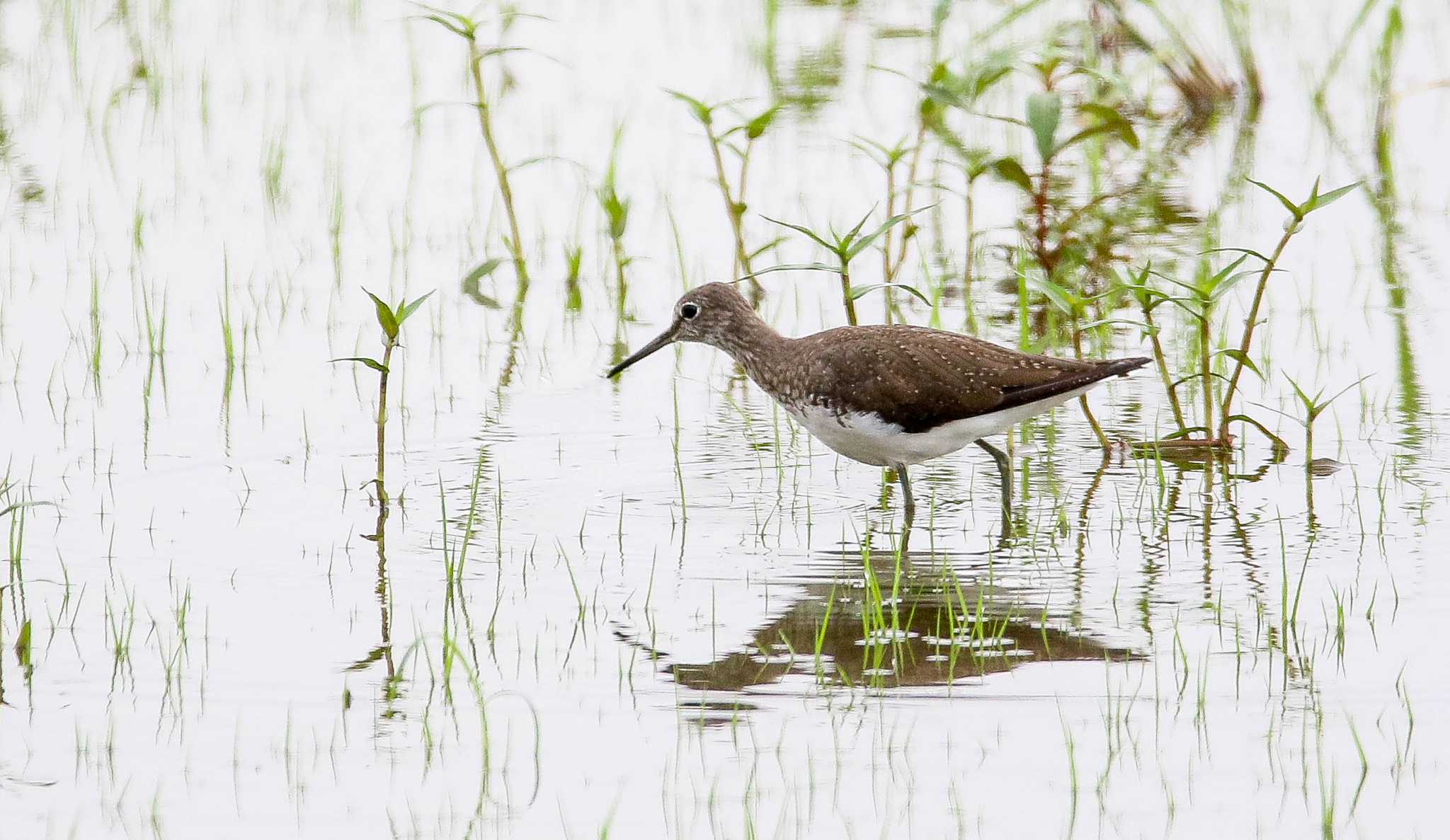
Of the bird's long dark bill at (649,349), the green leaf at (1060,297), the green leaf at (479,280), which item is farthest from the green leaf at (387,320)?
the green leaf at (1060,297)

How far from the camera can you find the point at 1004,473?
7.61 m

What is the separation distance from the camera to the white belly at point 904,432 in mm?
7457

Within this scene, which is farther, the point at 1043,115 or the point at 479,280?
the point at 479,280

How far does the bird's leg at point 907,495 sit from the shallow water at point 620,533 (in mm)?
57

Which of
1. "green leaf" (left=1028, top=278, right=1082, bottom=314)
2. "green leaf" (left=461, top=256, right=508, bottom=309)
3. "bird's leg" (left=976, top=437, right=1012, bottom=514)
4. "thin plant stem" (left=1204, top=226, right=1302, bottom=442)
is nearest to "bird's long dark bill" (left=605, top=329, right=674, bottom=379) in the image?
"green leaf" (left=461, top=256, right=508, bottom=309)

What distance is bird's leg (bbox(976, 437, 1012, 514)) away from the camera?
747 centimetres

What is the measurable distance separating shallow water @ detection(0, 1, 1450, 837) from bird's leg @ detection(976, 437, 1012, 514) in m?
0.16

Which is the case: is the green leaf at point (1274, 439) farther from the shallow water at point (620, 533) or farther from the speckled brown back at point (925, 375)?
the speckled brown back at point (925, 375)

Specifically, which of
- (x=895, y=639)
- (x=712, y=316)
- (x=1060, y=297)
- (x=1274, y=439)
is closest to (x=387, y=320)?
(x=712, y=316)

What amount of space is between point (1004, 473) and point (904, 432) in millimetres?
456

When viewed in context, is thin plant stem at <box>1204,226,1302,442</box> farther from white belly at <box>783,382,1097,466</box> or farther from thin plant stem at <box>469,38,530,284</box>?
thin plant stem at <box>469,38,530,284</box>

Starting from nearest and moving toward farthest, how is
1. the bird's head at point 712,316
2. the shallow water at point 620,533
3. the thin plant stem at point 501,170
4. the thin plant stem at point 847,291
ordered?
the shallow water at point 620,533 → the thin plant stem at point 847,291 → the bird's head at point 712,316 → the thin plant stem at point 501,170

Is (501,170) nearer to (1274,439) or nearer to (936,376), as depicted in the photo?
(936,376)

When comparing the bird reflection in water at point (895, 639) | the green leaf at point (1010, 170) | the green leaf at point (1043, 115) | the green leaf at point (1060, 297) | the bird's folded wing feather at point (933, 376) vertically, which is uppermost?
the green leaf at point (1043, 115)
